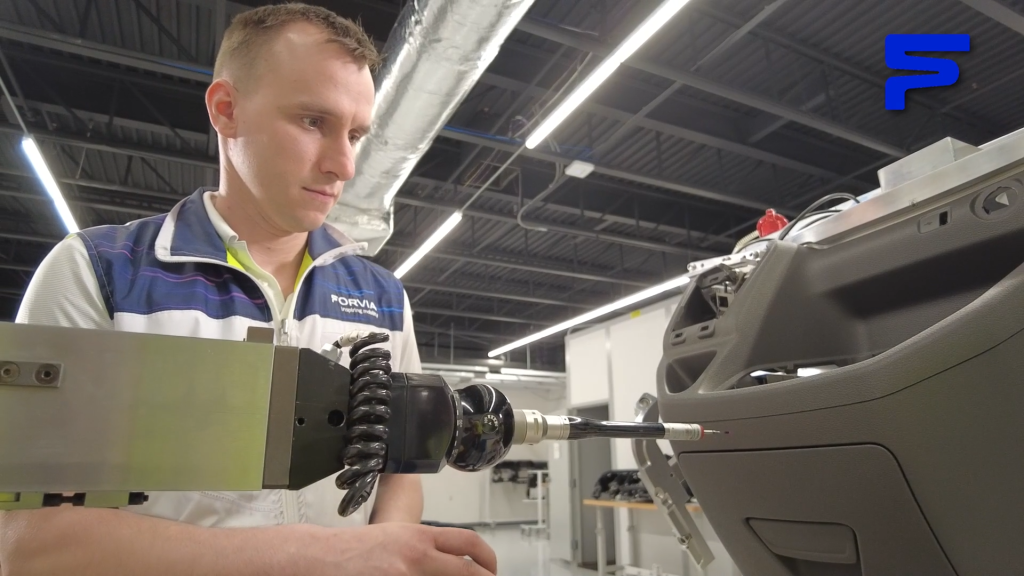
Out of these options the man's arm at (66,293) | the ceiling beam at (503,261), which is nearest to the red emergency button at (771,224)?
the man's arm at (66,293)

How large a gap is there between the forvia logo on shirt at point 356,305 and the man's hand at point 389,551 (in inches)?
18.8

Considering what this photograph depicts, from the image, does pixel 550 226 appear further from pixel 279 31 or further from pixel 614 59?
pixel 279 31

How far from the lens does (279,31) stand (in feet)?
2.42

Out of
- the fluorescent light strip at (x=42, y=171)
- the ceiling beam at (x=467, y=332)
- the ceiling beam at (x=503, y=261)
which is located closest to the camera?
the fluorescent light strip at (x=42, y=171)

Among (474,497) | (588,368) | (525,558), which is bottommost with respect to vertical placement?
(525,558)

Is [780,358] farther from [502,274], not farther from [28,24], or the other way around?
[502,274]

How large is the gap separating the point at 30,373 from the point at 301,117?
1.52 feet

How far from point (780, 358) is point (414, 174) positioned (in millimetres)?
5008

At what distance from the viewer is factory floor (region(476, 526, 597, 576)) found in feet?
19.6

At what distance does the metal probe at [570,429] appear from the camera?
1.69 ft

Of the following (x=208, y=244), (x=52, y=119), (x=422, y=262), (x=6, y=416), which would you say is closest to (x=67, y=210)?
(x=52, y=119)

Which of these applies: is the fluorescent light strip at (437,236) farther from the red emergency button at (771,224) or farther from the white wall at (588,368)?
the red emergency button at (771,224)

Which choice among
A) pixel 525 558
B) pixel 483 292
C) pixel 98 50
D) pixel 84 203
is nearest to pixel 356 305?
pixel 98 50

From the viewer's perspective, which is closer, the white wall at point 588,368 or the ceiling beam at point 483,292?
the white wall at point 588,368
